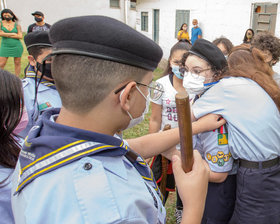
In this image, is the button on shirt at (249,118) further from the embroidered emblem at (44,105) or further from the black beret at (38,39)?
the black beret at (38,39)

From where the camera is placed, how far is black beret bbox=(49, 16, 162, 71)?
929 millimetres

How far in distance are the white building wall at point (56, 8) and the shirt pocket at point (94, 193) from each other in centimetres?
2112

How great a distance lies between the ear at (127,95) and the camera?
997 mm

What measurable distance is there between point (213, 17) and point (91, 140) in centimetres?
892

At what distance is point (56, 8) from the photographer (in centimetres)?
2005

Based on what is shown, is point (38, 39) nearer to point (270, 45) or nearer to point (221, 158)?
point (221, 158)

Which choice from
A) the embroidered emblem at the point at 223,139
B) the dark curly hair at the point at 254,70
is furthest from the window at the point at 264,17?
the embroidered emblem at the point at 223,139

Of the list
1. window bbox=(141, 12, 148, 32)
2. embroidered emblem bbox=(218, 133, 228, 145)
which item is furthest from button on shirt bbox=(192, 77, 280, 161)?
window bbox=(141, 12, 148, 32)

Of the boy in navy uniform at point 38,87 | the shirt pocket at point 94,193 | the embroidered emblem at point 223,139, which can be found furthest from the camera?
the boy in navy uniform at point 38,87

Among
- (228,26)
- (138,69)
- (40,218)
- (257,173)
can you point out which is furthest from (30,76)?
(228,26)

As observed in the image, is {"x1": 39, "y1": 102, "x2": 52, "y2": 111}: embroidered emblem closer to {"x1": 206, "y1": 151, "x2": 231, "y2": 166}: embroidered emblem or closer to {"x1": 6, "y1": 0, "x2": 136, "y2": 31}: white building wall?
{"x1": 206, "y1": 151, "x2": 231, "y2": 166}: embroidered emblem

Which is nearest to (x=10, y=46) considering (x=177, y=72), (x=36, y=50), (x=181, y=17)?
(x=36, y=50)

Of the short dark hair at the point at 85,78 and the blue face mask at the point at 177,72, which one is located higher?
the short dark hair at the point at 85,78

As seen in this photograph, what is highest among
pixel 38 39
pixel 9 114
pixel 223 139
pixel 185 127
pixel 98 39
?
pixel 98 39
